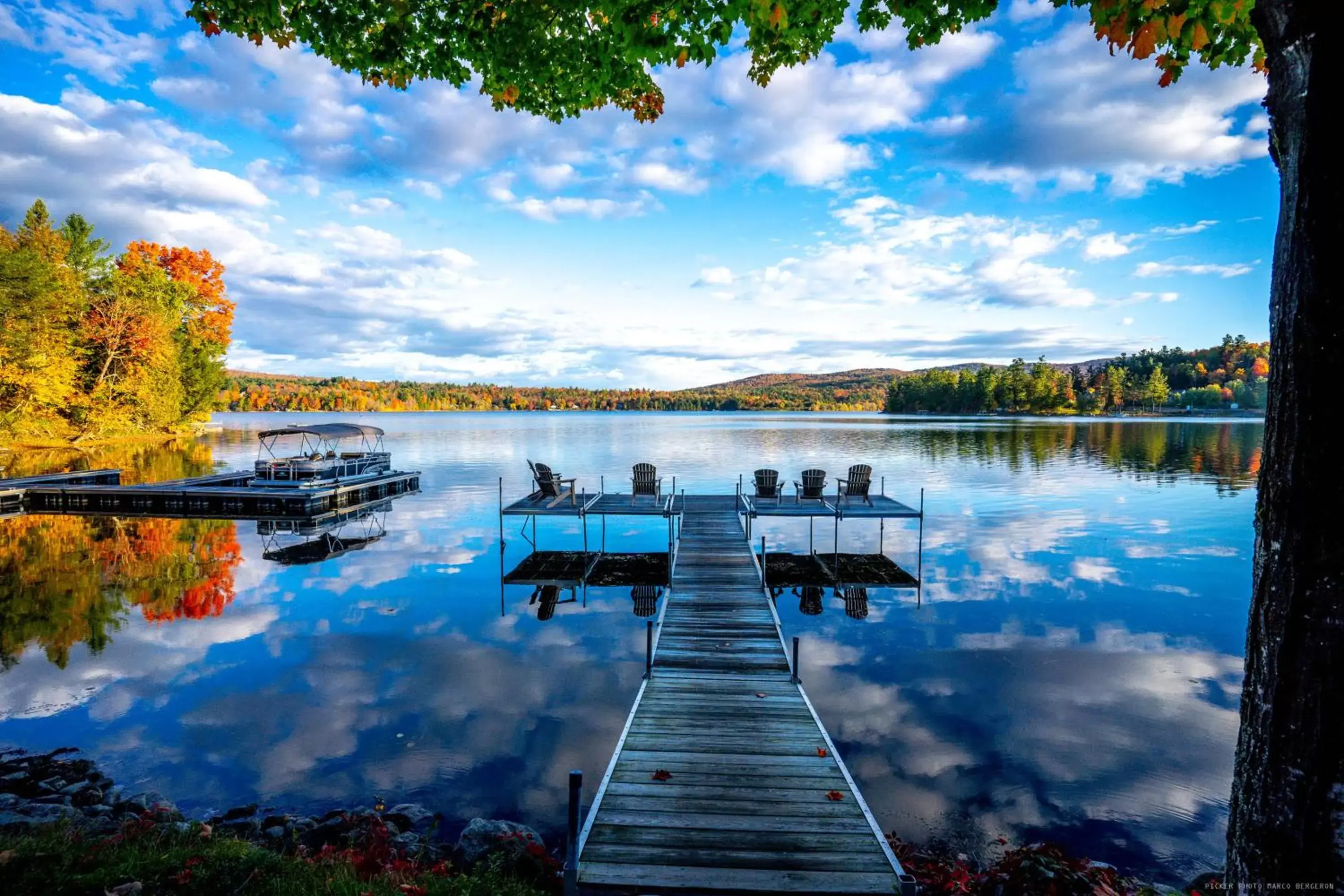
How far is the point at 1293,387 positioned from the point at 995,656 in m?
11.7

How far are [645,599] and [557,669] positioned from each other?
4677 mm

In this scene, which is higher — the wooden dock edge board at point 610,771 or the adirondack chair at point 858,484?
the adirondack chair at point 858,484

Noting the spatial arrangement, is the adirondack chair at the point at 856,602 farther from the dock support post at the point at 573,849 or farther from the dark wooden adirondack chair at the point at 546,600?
the dock support post at the point at 573,849

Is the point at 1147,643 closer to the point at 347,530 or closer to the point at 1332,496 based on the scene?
the point at 1332,496

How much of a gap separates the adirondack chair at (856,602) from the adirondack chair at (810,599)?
0.62 m

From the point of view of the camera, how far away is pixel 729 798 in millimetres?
5812

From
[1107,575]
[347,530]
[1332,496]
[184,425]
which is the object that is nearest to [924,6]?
[1332,496]

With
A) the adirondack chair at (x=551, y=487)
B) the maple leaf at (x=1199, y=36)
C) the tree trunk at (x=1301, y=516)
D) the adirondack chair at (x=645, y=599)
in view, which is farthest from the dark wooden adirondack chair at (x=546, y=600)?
the maple leaf at (x=1199, y=36)

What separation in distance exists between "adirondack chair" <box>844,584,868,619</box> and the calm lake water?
18.6 inches

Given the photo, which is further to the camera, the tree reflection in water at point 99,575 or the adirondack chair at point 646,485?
the adirondack chair at point 646,485

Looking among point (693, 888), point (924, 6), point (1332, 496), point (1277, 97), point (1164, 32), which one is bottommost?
point (693, 888)

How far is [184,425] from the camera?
6066 centimetres

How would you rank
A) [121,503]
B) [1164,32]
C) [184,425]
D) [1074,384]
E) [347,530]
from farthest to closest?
[1074,384] < [184,425] < [121,503] < [347,530] < [1164,32]

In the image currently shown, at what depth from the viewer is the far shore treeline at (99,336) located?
35062mm
